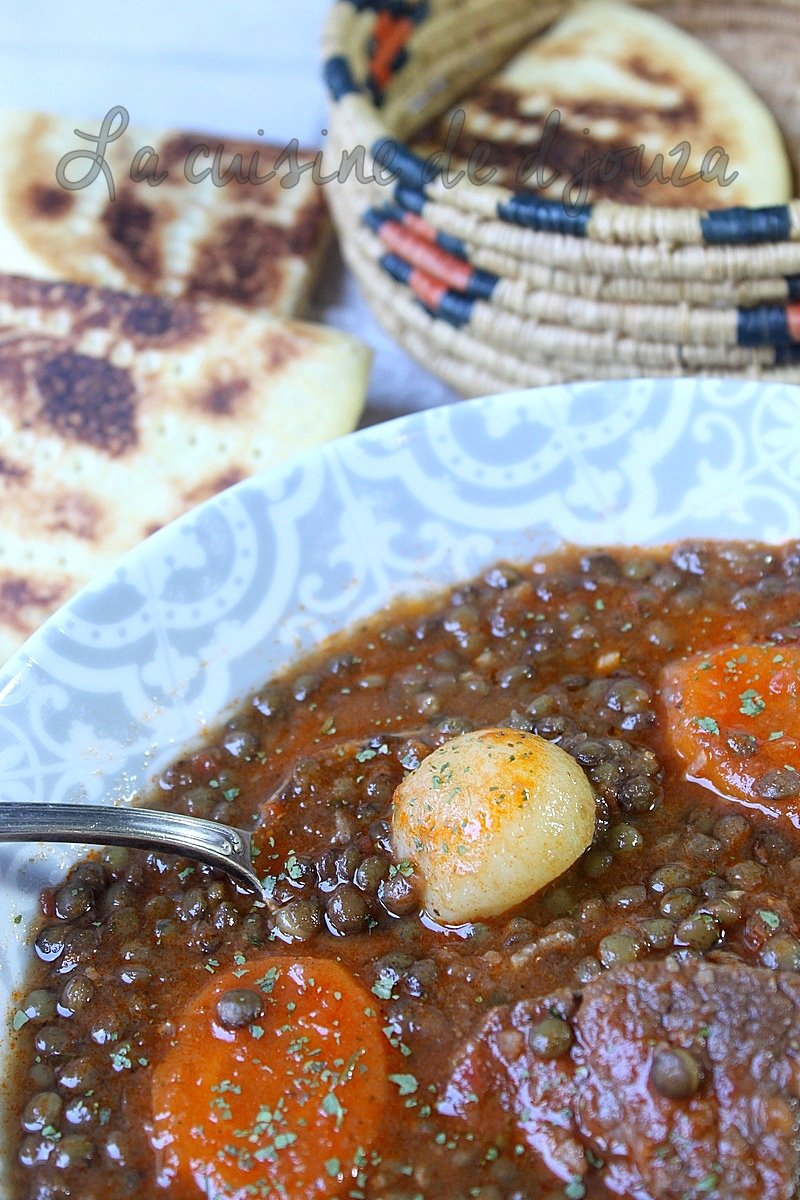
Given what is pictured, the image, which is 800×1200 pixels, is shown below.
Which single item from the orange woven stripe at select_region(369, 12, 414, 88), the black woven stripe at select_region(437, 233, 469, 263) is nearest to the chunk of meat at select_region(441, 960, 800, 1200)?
the black woven stripe at select_region(437, 233, 469, 263)

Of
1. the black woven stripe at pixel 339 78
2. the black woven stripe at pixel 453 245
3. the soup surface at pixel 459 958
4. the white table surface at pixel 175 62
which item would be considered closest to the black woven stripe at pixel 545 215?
the black woven stripe at pixel 453 245

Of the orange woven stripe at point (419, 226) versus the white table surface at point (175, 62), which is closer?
the orange woven stripe at point (419, 226)

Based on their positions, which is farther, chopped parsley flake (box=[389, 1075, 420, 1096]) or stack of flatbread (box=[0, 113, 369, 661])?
stack of flatbread (box=[0, 113, 369, 661])

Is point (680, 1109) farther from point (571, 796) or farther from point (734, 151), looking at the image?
point (734, 151)

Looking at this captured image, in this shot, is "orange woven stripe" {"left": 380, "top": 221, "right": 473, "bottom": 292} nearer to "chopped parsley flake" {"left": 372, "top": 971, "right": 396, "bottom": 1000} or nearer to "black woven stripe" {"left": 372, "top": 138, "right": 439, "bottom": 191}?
"black woven stripe" {"left": 372, "top": 138, "right": 439, "bottom": 191}

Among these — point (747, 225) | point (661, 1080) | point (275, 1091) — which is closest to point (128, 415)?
point (747, 225)

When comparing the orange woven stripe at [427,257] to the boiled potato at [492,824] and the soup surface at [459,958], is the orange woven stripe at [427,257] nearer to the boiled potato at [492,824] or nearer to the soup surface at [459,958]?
the soup surface at [459,958]
